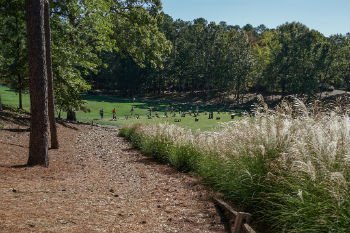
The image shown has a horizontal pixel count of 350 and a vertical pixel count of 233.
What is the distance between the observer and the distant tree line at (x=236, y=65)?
67.1 meters

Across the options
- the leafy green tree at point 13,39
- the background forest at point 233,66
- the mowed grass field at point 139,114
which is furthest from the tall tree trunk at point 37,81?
the background forest at point 233,66

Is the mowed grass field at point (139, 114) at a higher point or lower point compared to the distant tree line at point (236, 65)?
lower

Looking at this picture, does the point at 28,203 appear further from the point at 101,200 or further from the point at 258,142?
the point at 258,142

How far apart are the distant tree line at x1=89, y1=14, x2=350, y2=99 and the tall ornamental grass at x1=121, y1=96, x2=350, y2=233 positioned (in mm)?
60823

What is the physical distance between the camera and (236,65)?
70.2 m

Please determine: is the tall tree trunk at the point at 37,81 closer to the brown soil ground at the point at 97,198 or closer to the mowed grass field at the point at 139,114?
the brown soil ground at the point at 97,198

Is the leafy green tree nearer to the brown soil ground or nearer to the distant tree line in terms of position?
the brown soil ground

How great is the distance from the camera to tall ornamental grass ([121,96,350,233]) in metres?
4.12

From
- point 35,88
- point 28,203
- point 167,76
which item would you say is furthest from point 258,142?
point 167,76

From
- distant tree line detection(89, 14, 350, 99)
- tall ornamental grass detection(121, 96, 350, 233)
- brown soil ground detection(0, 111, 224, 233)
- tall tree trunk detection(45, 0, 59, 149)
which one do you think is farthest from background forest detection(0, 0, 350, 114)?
tall ornamental grass detection(121, 96, 350, 233)

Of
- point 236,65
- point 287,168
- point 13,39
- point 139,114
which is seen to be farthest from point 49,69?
point 236,65

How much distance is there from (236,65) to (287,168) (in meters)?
66.1

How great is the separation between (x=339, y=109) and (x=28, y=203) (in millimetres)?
4517

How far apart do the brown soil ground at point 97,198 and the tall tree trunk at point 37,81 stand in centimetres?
50
